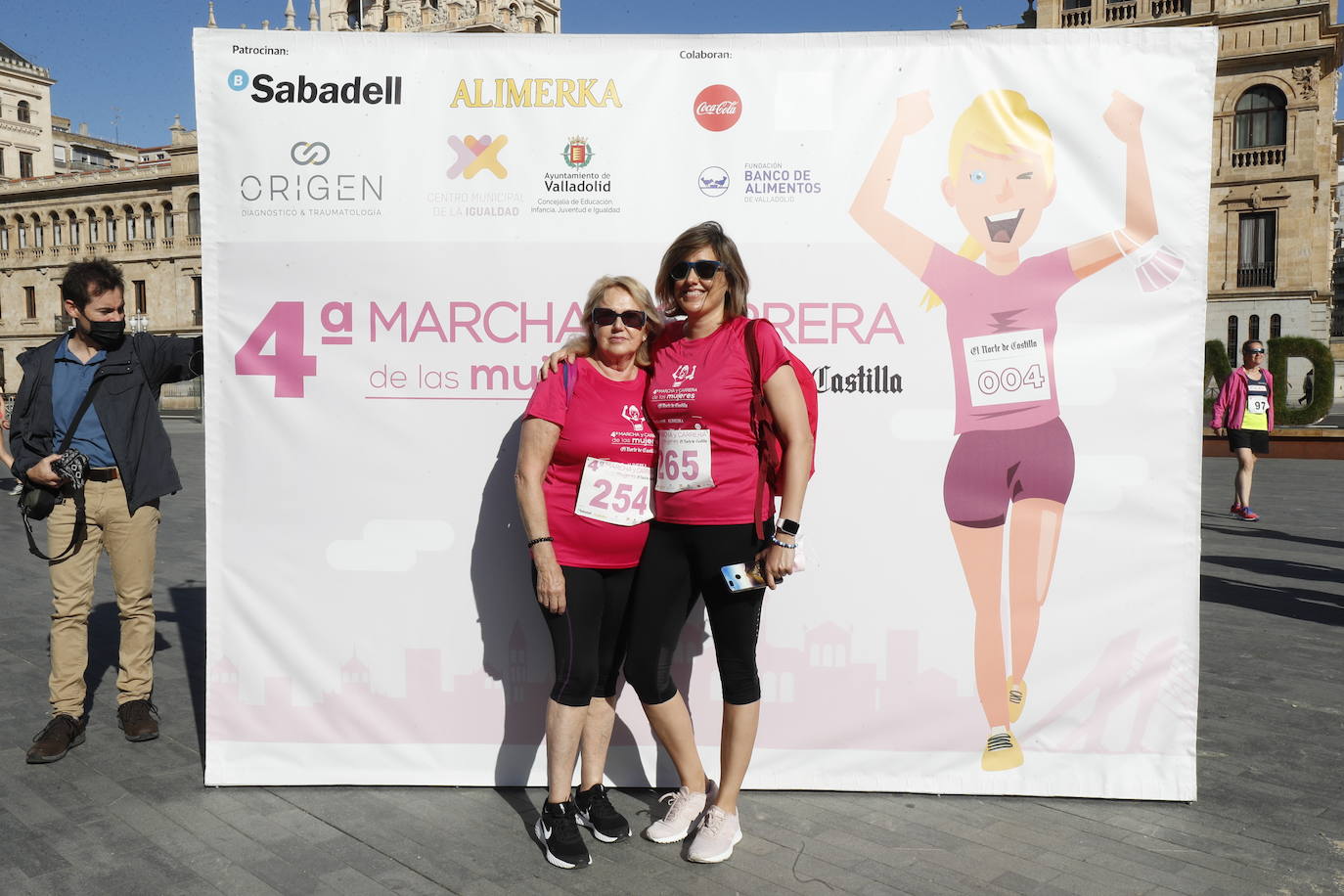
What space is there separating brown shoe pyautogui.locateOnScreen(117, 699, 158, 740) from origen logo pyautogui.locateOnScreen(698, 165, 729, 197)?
3.18 meters

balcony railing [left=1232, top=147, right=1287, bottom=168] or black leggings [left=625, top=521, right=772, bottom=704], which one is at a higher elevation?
balcony railing [left=1232, top=147, right=1287, bottom=168]

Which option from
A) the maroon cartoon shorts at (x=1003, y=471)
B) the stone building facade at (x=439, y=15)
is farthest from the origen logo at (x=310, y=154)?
the stone building facade at (x=439, y=15)

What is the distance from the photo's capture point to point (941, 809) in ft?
12.8

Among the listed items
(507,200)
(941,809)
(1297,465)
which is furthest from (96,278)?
(1297,465)

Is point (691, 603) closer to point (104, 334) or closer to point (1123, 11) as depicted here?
point (104, 334)

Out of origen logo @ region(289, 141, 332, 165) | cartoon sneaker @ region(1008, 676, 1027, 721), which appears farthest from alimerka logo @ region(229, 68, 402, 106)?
cartoon sneaker @ region(1008, 676, 1027, 721)

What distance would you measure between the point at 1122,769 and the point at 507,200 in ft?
10.1

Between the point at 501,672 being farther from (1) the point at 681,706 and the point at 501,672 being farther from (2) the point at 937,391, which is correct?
(2) the point at 937,391

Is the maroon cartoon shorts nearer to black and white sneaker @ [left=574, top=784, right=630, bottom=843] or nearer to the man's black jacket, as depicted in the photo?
→ black and white sneaker @ [left=574, top=784, right=630, bottom=843]

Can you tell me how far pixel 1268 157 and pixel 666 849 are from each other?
124 ft

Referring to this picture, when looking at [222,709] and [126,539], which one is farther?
[126,539]

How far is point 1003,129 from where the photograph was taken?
12.9 ft

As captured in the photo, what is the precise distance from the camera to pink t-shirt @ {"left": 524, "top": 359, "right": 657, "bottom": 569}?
11.5ft

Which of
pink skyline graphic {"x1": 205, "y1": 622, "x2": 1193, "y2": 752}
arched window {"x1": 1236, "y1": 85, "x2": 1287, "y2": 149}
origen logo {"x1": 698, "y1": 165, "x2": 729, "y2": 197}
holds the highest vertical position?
arched window {"x1": 1236, "y1": 85, "x2": 1287, "y2": 149}
